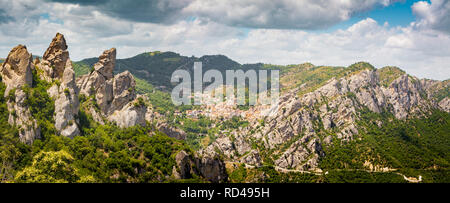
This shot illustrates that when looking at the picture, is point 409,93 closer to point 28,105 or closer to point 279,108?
point 279,108

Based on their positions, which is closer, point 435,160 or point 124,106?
point 124,106

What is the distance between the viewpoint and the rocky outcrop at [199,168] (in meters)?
70.0

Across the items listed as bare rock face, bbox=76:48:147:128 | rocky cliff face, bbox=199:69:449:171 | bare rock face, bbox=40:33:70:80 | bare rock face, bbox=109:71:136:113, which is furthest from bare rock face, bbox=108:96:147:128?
rocky cliff face, bbox=199:69:449:171

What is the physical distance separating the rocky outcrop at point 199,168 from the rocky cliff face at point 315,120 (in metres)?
23.9

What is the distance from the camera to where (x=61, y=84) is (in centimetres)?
7250

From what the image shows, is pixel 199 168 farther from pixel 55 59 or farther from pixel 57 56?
pixel 57 56

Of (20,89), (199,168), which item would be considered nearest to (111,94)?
(20,89)

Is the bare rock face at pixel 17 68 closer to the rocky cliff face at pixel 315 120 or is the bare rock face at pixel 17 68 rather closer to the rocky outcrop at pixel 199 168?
the rocky outcrop at pixel 199 168

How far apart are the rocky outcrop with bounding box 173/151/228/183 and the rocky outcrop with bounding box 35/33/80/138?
23.7 meters

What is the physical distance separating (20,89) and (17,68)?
5.89m

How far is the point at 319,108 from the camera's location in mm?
174000

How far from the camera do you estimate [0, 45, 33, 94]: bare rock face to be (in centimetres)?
6674
